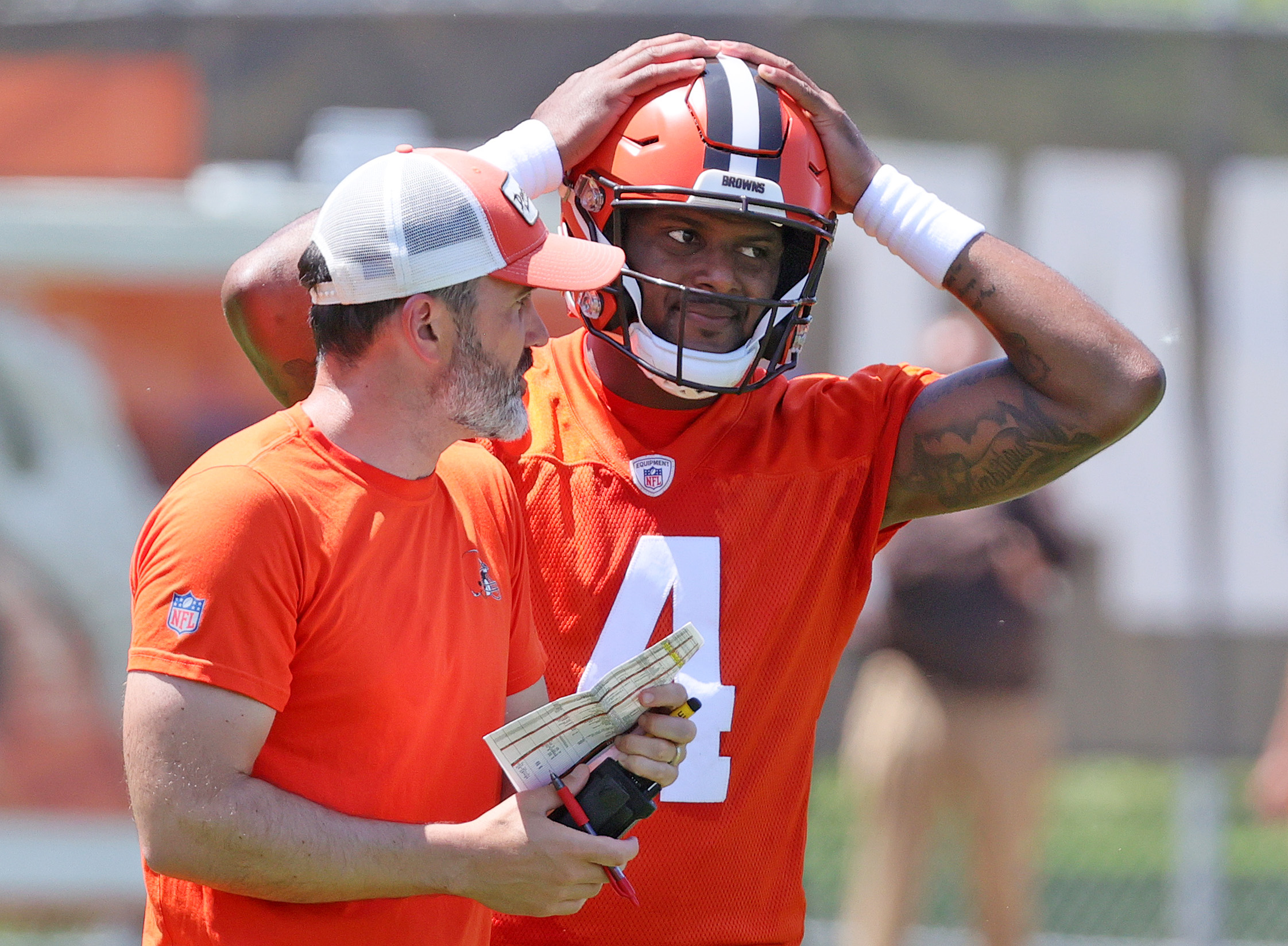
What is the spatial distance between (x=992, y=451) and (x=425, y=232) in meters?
1.21

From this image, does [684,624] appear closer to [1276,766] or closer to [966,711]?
[966,711]

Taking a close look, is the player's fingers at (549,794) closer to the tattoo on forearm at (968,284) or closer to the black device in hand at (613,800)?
the black device in hand at (613,800)

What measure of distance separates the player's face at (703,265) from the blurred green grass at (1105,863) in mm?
3539

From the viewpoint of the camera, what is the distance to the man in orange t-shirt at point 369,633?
1939 mm

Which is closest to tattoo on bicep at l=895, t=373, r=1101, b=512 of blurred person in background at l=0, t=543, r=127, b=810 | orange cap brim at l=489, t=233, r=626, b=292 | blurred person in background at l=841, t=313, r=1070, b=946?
orange cap brim at l=489, t=233, r=626, b=292

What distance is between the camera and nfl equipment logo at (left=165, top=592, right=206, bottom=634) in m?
1.93

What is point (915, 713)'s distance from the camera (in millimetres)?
5770

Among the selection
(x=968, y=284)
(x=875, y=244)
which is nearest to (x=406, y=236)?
(x=968, y=284)

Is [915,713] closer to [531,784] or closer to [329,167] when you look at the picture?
[329,167]

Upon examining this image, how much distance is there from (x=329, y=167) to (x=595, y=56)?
1295 millimetres

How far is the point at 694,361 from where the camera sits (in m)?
2.65

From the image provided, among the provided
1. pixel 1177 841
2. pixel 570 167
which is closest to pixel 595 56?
pixel 570 167

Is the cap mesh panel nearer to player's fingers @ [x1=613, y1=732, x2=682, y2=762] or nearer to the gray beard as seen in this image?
the gray beard

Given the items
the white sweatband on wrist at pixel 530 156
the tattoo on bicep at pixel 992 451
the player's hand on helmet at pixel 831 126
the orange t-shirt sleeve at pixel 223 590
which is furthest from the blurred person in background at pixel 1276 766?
the orange t-shirt sleeve at pixel 223 590
